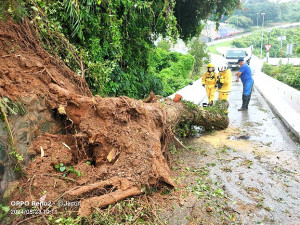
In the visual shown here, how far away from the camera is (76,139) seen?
3436 mm

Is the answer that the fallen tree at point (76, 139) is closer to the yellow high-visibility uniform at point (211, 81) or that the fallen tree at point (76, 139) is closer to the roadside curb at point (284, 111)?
the roadside curb at point (284, 111)

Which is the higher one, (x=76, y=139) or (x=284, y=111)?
(x=76, y=139)

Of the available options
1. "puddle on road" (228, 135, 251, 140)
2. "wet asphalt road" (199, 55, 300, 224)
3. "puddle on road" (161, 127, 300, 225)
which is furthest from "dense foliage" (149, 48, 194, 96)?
"puddle on road" (161, 127, 300, 225)

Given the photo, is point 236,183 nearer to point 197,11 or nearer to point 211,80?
point 211,80

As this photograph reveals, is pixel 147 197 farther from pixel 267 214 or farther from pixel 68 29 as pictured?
pixel 68 29

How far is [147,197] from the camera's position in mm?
3311

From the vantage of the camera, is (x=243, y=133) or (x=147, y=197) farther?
(x=243, y=133)

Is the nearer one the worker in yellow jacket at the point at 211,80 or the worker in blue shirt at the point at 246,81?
the worker in yellow jacket at the point at 211,80

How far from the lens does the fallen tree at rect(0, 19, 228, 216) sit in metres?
2.93

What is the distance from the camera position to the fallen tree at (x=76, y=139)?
9.60ft

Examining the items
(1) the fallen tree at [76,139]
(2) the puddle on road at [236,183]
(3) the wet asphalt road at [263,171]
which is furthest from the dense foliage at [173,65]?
(1) the fallen tree at [76,139]

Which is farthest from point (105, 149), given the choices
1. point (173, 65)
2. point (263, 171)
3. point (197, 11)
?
point (173, 65)

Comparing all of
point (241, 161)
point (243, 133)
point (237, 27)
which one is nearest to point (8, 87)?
point (241, 161)

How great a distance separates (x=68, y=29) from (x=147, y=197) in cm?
437
